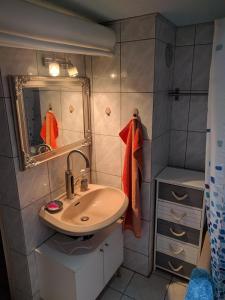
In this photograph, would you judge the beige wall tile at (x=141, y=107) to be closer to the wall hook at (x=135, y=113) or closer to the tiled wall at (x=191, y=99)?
the wall hook at (x=135, y=113)

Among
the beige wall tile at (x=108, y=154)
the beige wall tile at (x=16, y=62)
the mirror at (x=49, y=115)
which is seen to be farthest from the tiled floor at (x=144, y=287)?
the beige wall tile at (x=16, y=62)

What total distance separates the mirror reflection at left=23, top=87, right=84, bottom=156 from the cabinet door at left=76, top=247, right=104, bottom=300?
0.81 meters

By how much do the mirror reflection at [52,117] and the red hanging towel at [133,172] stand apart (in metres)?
0.39

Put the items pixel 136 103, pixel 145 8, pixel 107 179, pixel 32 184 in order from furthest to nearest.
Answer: pixel 107 179 < pixel 136 103 < pixel 32 184 < pixel 145 8

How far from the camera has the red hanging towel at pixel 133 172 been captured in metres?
1.72

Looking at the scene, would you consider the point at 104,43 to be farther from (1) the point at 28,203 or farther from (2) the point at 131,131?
(1) the point at 28,203

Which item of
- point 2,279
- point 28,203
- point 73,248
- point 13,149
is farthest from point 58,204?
point 2,279

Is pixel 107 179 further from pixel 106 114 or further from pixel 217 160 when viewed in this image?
pixel 217 160

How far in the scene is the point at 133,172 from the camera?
1773 millimetres

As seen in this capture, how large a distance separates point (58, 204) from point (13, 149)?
0.52 meters

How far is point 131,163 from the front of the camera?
179cm

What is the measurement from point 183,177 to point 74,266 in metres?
1.08

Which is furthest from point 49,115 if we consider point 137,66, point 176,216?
point 176,216

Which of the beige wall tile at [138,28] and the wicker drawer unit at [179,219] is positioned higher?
the beige wall tile at [138,28]
